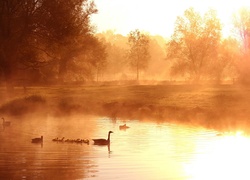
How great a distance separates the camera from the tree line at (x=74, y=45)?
168 feet

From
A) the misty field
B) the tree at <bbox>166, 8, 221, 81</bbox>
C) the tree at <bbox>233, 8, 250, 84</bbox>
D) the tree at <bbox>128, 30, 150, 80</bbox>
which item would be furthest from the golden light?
the tree at <bbox>128, 30, 150, 80</bbox>

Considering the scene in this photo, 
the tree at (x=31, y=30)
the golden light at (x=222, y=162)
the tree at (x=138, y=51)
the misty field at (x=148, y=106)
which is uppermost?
the tree at (x=138, y=51)

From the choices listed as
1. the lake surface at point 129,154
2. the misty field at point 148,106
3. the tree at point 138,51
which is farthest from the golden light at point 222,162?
the tree at point 138,51

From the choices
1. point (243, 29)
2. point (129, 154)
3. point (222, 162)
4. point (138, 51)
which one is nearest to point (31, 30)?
point (129, 154)

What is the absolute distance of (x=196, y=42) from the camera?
10756 centimetres

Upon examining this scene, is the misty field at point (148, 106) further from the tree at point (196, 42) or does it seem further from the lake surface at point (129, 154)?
the tree at point (196, 42)

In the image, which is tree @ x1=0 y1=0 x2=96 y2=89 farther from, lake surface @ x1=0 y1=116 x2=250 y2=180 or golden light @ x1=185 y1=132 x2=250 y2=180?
golden light @ x1=185 y1=132 x2=250 y2=180

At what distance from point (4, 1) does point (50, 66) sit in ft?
43.8

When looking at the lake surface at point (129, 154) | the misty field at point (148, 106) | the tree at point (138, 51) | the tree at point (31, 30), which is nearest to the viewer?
the lake surface at point (129, 154)

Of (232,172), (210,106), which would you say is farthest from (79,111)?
(232,172)

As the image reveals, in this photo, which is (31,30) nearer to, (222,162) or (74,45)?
(74,45)

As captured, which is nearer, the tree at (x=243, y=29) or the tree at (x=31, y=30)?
the tree at (x=31, y=30)

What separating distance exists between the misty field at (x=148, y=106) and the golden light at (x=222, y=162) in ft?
31.2

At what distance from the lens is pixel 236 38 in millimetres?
95438
